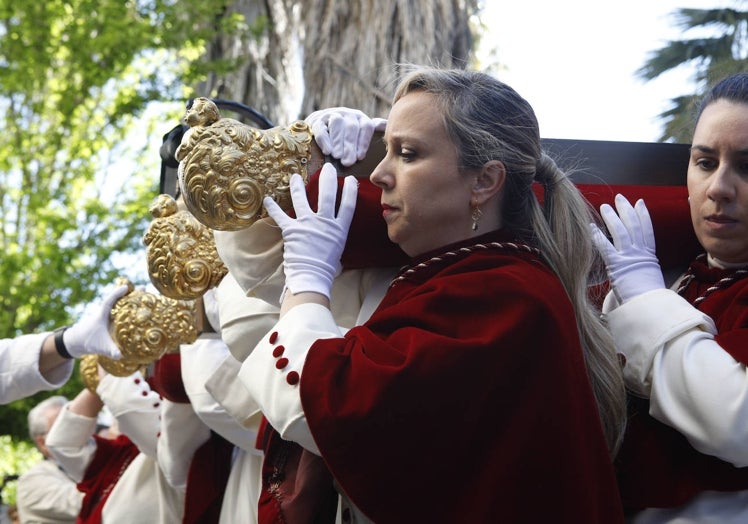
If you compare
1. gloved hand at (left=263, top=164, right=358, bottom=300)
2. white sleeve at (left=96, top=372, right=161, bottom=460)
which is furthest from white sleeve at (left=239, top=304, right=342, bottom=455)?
white sleeve at (left=96, top=372, right=161, bottom=460)

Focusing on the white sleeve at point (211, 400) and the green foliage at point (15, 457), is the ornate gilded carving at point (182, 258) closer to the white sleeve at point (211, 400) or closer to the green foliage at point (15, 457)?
the white sleeve at point (211, 400)

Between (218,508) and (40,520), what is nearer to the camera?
(218,508)

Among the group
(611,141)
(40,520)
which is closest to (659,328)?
(611,141)

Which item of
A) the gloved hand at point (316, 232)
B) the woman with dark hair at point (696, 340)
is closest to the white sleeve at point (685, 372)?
the woman with dark hair at point (696, 340)

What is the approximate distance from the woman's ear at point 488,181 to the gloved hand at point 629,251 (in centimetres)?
32

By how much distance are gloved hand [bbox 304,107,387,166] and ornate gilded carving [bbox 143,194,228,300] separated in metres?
0.84

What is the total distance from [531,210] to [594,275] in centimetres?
36

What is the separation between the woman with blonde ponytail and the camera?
7.57 ft

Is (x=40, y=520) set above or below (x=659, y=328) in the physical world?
below

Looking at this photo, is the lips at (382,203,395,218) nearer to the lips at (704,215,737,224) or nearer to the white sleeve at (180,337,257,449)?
the lips at (704,215,737,224)

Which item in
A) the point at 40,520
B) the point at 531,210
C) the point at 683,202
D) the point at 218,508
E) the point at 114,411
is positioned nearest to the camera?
the point at 531,210

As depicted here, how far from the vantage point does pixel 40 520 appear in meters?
6.68

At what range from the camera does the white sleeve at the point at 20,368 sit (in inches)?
182

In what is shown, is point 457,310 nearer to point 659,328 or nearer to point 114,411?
point 659,328
